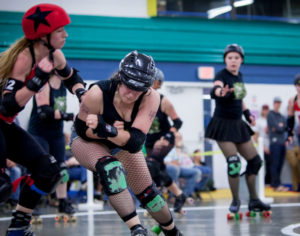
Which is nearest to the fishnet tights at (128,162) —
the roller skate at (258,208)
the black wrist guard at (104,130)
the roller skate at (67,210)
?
the black wrist guard at (104,130)

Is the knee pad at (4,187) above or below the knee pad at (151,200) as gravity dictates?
above

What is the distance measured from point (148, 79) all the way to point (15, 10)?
791 centimetres

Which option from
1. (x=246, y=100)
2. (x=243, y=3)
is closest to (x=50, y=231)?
(x=246, y=100)

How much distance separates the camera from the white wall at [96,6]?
10.5 m

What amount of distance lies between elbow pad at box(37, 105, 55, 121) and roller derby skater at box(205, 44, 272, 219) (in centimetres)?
164

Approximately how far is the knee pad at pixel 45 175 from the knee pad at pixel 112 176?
1.13 feet

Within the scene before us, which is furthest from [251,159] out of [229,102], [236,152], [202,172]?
[202,172]

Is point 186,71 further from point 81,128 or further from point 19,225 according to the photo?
point 19,225

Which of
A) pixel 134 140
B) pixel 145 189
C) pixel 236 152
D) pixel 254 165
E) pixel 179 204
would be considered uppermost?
pixel 134 140

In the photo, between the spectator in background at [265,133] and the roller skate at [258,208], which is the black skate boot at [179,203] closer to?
the roller skate at [258,208]

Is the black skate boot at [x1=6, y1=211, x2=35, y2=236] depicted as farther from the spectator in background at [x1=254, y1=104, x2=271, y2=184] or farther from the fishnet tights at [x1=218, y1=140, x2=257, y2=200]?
the spectator in background at [x1=254, y1=104, x2=271, y2=184]

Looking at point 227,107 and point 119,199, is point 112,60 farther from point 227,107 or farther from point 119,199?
point 119,199

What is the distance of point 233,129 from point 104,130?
263 cm

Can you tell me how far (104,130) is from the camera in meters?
3.18
